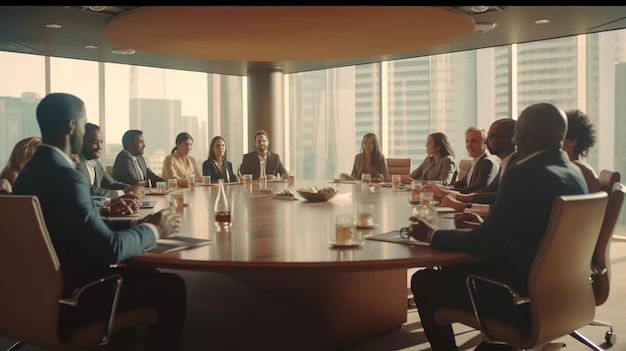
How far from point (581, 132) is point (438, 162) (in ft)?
9.54

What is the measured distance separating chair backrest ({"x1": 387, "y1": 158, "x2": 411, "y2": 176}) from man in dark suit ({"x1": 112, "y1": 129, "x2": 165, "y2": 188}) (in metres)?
3.00

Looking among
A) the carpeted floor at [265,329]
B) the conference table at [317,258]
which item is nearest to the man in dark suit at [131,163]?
the conference table at [317,258]

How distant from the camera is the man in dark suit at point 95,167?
4793mm

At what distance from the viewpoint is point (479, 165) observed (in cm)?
505

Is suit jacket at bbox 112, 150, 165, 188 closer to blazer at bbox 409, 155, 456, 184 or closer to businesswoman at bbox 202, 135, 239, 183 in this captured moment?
businesswoman at bbox 202, 135, 239, 183

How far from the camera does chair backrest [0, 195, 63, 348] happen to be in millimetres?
2145

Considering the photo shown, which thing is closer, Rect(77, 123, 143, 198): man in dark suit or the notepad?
the notepad

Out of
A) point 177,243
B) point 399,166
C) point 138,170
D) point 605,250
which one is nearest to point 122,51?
point 138,170

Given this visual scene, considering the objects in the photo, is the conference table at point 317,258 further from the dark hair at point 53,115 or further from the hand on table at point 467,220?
the dark hair at point 53,115

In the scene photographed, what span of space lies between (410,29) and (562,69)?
3.64 meters

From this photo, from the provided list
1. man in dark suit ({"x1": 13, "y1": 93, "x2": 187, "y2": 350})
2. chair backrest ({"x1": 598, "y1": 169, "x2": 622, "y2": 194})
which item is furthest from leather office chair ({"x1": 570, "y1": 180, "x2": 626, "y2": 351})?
man in dark suit ({"x1": 13, "y1": 93, "x2": 187, "y2": 350})

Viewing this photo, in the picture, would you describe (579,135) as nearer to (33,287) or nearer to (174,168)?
(33,287)

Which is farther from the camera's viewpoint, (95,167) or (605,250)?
(95,167)

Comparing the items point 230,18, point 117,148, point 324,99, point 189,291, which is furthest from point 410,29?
point 117,148
